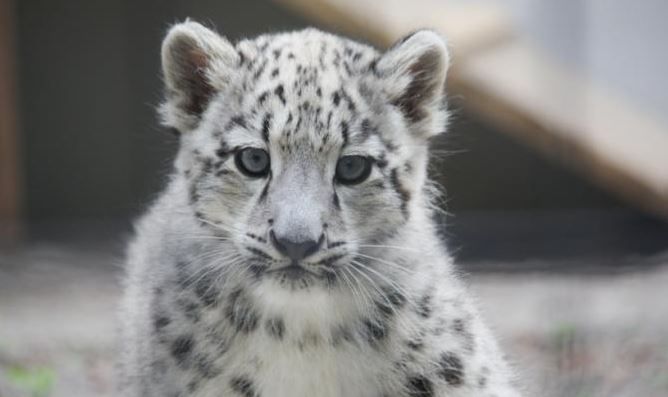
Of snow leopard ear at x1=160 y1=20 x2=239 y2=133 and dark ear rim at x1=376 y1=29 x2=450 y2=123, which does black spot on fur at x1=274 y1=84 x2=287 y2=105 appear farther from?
dark ear rim at x1=376 y1=29 x2=450 y2=123

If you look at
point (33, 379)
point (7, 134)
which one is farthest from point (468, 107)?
point (33, 379)

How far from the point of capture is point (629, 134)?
26.2 ft

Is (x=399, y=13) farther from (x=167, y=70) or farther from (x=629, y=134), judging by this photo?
(x=167, y=70)

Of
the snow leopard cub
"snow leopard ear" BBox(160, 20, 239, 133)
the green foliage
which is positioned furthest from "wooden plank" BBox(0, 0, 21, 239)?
the snow leopard cub

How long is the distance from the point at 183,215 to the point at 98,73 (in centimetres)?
492

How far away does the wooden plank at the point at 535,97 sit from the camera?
7.82 meters

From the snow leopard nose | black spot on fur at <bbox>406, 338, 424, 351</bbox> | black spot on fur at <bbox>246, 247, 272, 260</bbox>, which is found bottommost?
black spot on fur at <bbox>406, 338, 424, 351</bbox>

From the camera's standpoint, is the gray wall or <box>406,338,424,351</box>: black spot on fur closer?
<box>406,338,424,351</box>: black spot on fur

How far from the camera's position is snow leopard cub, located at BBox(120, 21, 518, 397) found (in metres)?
3.60

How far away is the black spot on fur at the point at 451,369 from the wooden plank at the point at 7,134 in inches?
193

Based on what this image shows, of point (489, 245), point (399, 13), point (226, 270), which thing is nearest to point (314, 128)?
point (226, 270)

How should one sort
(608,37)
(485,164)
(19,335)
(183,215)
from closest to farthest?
(183,215), (19,335), (608,37), (485,164)

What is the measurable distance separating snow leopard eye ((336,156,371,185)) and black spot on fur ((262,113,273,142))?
219mm

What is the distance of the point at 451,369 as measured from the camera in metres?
3.84
